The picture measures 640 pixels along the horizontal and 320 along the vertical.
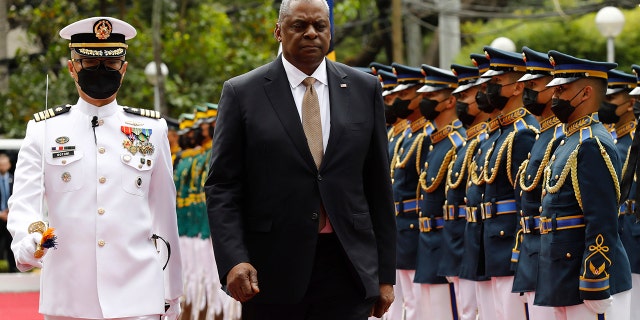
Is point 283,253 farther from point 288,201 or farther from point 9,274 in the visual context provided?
point 9,274

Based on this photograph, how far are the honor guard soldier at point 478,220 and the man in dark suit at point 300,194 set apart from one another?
10.2 feet

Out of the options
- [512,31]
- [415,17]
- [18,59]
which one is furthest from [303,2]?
[18,59]

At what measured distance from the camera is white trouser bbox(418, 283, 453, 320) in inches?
364

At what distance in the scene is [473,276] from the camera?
8.50 m

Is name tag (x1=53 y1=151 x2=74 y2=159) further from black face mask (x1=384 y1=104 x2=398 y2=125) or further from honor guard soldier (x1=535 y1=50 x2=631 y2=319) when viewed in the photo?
black face mask (x1=384 y1=104 x2=398 y2=125)

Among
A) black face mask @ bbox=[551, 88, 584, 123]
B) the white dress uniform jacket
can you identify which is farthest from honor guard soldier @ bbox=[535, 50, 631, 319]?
the white dress uniform jacket

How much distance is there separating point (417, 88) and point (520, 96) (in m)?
1.70

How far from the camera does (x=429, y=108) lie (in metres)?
9.66

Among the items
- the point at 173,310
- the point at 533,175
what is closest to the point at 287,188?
the point at 173,310

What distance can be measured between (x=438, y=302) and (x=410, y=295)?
0.56 meters

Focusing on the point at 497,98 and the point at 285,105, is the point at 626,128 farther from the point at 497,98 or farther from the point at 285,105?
the point at 285,105

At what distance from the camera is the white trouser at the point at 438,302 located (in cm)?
923

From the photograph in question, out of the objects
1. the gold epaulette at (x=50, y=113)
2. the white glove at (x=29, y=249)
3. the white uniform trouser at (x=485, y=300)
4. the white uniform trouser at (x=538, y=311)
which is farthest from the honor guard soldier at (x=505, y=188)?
the white glove at (x=29, y=249)

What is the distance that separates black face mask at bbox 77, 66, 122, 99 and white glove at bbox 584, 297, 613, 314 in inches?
107
